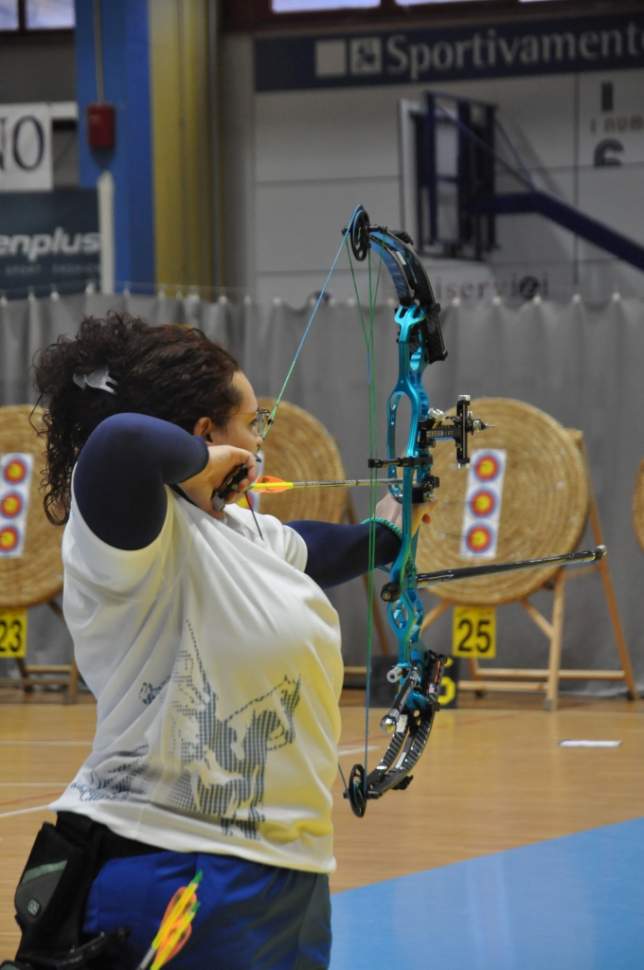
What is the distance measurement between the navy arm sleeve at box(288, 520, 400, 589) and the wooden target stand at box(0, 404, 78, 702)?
3.93 metres

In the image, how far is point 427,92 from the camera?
862 cm

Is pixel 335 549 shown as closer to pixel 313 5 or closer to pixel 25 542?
pixel 25 542

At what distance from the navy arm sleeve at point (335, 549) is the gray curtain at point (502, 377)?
12.3ft

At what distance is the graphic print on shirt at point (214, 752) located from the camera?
1345mm

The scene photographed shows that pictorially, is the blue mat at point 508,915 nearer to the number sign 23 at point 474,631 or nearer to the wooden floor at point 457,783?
the wooden floor at point 457,783

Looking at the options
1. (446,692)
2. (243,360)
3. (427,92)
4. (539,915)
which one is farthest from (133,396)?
(427,92)

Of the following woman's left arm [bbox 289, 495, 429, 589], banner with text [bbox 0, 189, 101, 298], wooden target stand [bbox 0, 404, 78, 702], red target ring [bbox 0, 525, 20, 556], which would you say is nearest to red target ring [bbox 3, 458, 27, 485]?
wooden target stand [bbox 0, 404, 78, 702]

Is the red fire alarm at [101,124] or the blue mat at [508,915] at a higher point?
the red fire alarm at [101,124]

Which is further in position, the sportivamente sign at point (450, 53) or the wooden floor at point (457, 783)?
the sportivamente sign at point (450, 53)

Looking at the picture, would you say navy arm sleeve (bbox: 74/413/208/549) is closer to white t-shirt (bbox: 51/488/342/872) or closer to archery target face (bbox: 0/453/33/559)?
white t-shirt (bbox: 51/488/342/872)

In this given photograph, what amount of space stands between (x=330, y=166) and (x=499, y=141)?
904 millimetres

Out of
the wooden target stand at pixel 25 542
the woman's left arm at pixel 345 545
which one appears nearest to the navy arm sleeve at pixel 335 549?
the woman's left arm at pixel 345 545

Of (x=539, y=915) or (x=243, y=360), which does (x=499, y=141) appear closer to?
(x=243, y=360)

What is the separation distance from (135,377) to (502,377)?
4248 millimetres
